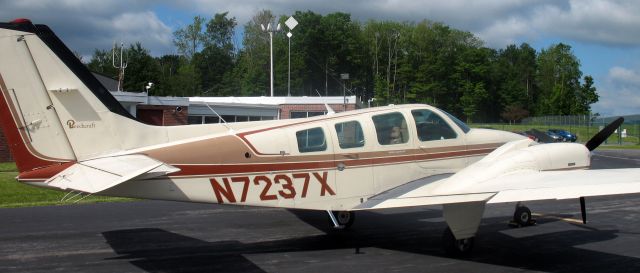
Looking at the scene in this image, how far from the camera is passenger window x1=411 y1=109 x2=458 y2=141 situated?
1032 cm

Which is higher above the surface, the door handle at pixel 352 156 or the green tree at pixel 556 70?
the green tree at pixel 556 70

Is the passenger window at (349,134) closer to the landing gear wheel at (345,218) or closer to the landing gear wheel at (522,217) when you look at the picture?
the landing gear wheel at (345,218)

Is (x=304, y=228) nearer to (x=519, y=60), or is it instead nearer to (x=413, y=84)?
(x=413, y=84)

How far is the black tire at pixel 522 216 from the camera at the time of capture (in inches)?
473

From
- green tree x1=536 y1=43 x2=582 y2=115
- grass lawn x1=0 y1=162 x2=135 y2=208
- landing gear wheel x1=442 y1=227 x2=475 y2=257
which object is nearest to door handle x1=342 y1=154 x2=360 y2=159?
landing gear wheel x1=442 y1=227 x2=475 y2=257

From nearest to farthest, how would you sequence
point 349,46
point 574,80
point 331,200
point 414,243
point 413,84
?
point 331,200 < point 414,243 < point 413,84 < point 349,46 < point 574,80

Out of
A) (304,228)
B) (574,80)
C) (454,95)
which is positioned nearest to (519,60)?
(574,80)

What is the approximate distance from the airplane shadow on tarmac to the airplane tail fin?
1963 mm

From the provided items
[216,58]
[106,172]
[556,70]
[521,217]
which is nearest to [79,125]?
[106,172]

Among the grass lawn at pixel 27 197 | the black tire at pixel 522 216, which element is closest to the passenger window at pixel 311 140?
the black tire at pixel 522 216

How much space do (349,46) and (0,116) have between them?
296 ft

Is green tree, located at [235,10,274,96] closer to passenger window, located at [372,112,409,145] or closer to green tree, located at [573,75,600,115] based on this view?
green tree, located at [573,75,600,115]

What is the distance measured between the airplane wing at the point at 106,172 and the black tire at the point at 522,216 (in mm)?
7308

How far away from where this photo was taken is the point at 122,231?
11.5 metres
